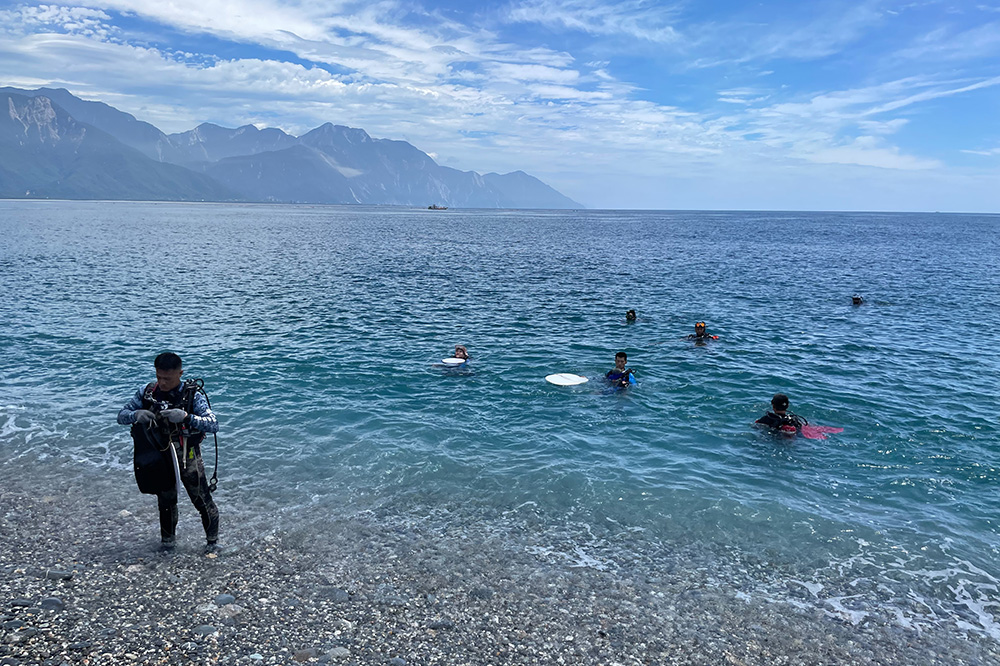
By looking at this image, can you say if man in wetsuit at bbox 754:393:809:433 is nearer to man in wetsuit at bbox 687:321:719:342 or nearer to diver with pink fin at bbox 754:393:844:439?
diver with pink fin at bbox 754:393:844:439

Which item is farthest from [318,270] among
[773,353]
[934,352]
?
[934,352]

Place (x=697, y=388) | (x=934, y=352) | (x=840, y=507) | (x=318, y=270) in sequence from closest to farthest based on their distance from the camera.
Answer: (x=840, y=507) → (x=697, y=388) → (x=934, y=352) → (x=318, y=270)

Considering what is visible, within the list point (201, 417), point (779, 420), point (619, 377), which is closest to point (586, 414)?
point (619, 377)

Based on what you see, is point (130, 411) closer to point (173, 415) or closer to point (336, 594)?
point (173, 415)

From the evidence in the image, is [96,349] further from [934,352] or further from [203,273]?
[934,352]

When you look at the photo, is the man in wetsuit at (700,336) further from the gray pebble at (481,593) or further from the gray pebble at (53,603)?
the gray pebble at (53,603)

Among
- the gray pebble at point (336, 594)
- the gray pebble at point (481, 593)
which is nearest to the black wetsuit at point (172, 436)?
the gray pebble at point (336, 594)

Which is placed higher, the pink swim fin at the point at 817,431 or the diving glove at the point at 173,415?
the diving glove at the point at 173,415

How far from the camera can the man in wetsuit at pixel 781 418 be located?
19.5m

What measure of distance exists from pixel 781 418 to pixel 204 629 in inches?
679

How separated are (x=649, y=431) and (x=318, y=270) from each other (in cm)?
5187

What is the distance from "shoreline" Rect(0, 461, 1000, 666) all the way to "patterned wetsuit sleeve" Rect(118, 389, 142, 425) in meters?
3.01

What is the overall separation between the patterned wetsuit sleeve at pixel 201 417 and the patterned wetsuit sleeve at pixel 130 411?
0.89 m

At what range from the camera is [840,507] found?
15.1 m
